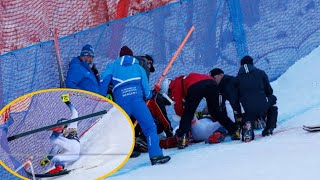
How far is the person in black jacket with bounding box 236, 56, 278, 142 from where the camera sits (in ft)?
29.9

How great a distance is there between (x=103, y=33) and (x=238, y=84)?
2272mm

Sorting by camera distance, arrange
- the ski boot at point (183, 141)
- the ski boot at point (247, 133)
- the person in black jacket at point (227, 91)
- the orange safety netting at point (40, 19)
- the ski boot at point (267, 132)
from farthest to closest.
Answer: the orange safety netting at point (40, 19)
the person in black jacket at point (227, 91)
the ski boot at point (183, 141)
the ski boot at point (267, 132)
the ski boot at point (247, 133)

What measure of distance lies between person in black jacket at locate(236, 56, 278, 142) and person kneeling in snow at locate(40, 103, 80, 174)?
2643 mm

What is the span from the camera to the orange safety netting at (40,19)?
411 inches

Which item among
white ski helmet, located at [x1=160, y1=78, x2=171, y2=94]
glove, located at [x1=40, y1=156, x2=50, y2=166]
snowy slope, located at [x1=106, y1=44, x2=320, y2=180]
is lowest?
snowy slope, located at [x1=106, y1=44, x2=320, y2=180]

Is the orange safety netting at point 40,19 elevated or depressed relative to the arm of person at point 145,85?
elevated

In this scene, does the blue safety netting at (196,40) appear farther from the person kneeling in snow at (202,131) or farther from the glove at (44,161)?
the glove at (44,161)

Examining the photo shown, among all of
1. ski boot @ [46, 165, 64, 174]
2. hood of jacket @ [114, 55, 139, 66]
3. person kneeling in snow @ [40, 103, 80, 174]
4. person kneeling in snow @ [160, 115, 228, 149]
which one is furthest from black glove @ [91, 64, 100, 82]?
ski boot @ [46, 165, 64, 174]

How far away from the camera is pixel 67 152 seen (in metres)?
7.10

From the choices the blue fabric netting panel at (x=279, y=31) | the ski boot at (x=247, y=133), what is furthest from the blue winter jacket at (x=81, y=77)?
the blue fabric netting panel at (x=279, y=31)

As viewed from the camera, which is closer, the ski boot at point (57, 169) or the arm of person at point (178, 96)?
the ski boot at point (57, 169)

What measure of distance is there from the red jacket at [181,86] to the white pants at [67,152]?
2.44 m

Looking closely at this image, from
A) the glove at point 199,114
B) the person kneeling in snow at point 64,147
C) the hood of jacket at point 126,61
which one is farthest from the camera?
the glove at point 199,114

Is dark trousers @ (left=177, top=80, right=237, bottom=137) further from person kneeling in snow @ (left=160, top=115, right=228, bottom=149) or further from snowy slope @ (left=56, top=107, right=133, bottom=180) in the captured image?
snowy slope @ (left=56, top=107, right=133, bottom=180)
